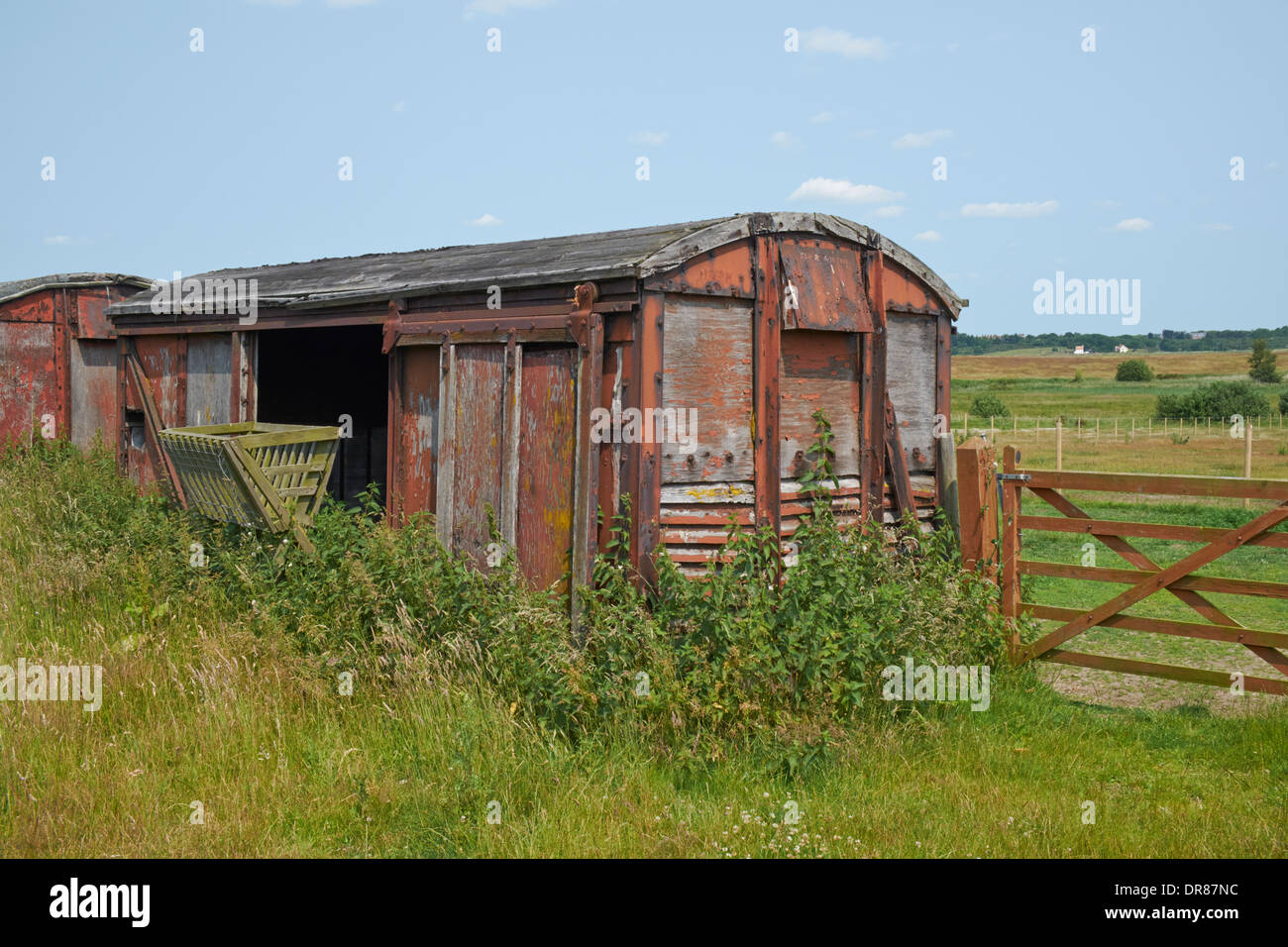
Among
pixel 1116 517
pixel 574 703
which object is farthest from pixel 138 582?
pixel 1116 517

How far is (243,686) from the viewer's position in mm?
6469

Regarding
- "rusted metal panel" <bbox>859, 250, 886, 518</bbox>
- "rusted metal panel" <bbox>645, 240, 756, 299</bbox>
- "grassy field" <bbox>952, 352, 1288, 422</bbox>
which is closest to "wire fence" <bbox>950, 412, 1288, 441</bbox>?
"grassy field" <bbox>952, 352, 1288, 422</bbox>

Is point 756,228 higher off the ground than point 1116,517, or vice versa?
point 756,228

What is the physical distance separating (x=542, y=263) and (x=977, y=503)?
3.81 metres

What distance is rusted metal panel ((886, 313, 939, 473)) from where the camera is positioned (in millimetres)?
8898

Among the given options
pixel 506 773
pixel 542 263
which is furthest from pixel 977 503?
pixel 506 773

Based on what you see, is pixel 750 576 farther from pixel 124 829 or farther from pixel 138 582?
pixel 138 582

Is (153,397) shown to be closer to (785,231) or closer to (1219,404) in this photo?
(785,231)

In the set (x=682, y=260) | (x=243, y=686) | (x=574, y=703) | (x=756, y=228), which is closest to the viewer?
(x=574, y=703)

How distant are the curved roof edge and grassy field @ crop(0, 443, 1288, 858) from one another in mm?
2977

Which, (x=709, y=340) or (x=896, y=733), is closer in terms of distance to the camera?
(x=896, y=733)

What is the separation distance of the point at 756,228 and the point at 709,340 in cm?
95

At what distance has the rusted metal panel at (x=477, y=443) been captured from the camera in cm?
782

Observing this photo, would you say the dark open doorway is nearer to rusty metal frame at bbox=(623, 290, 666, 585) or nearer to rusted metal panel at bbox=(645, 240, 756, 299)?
rusted metal panel at bbox=(645, 240, 756, 299)
